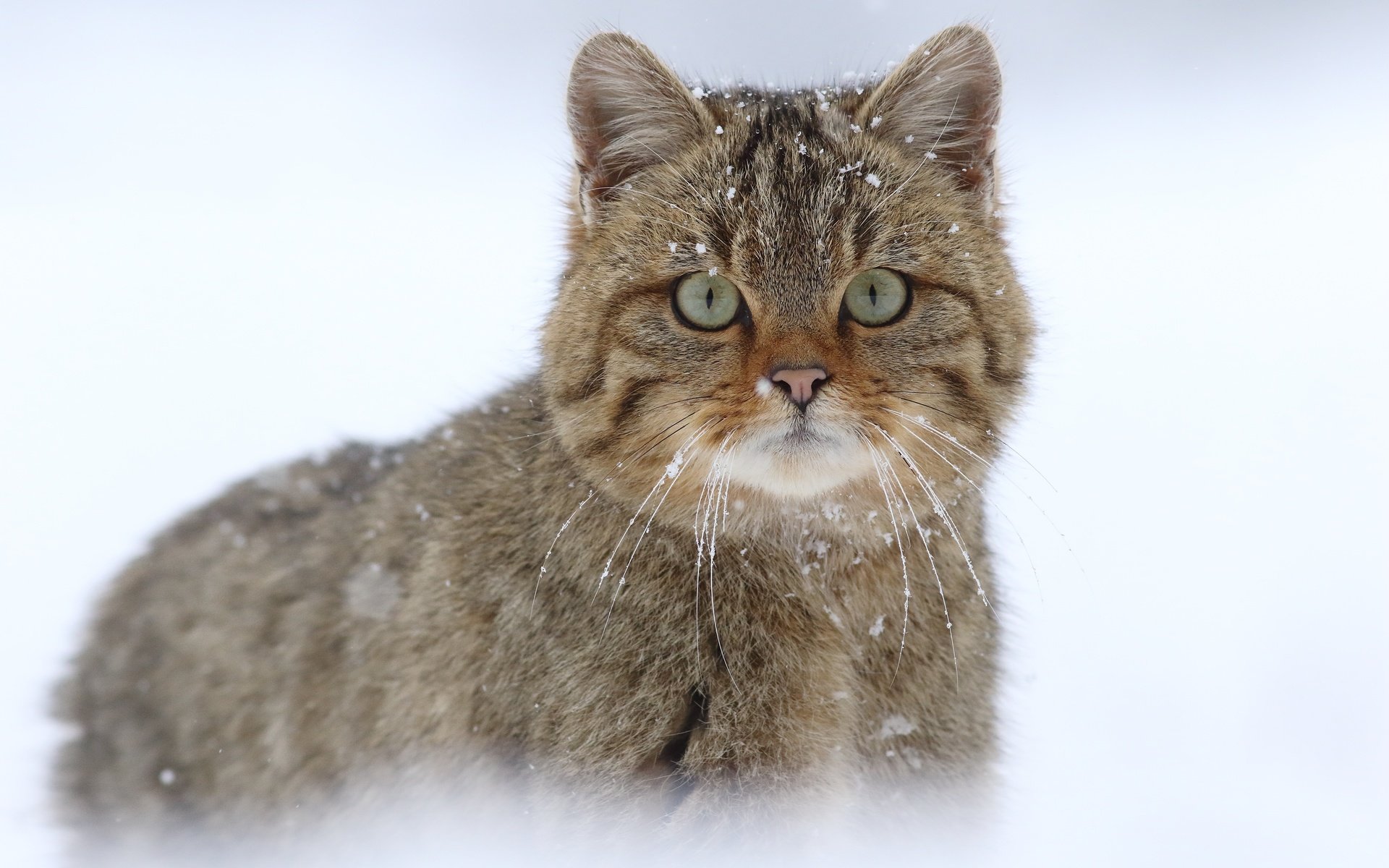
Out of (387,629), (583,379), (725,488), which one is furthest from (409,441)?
(725,488)

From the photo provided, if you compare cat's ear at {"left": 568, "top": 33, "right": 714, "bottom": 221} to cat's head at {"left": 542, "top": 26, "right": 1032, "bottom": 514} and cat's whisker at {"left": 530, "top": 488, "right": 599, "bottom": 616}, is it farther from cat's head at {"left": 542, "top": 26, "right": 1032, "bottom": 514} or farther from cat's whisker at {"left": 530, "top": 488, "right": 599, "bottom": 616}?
cat's whisker at {"left": 530, "top": 488, "right": 599, "bottom": 616}

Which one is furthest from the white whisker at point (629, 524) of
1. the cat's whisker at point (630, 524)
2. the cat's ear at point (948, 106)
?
the cat's ear at point (948, 106)

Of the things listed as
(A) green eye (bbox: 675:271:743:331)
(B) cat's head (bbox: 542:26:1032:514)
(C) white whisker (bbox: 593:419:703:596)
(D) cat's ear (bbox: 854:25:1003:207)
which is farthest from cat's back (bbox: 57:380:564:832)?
(D) cat's ear (bbox: 854:25:1003:207)

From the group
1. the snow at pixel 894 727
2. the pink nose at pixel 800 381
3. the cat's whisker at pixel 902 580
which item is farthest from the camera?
the snow at pixel 894 727

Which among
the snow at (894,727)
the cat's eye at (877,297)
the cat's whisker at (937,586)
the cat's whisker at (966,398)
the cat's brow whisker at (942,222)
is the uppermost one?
the cat's brow whisker at (942,222)

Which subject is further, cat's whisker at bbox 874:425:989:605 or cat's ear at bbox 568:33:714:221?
cat's ear at bbox 568:33:714:221

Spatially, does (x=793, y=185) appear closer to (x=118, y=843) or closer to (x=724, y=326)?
(x=724, y=326)

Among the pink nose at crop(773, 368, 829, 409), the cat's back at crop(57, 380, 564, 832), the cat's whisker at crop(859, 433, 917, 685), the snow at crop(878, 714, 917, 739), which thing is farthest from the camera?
the cat's back at crop(57, 380, 564, 832)

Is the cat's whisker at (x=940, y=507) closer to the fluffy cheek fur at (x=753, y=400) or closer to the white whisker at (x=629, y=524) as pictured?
the fluffy cheek fur at (x=753, y=400)

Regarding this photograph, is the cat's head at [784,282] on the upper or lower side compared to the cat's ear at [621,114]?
lower
